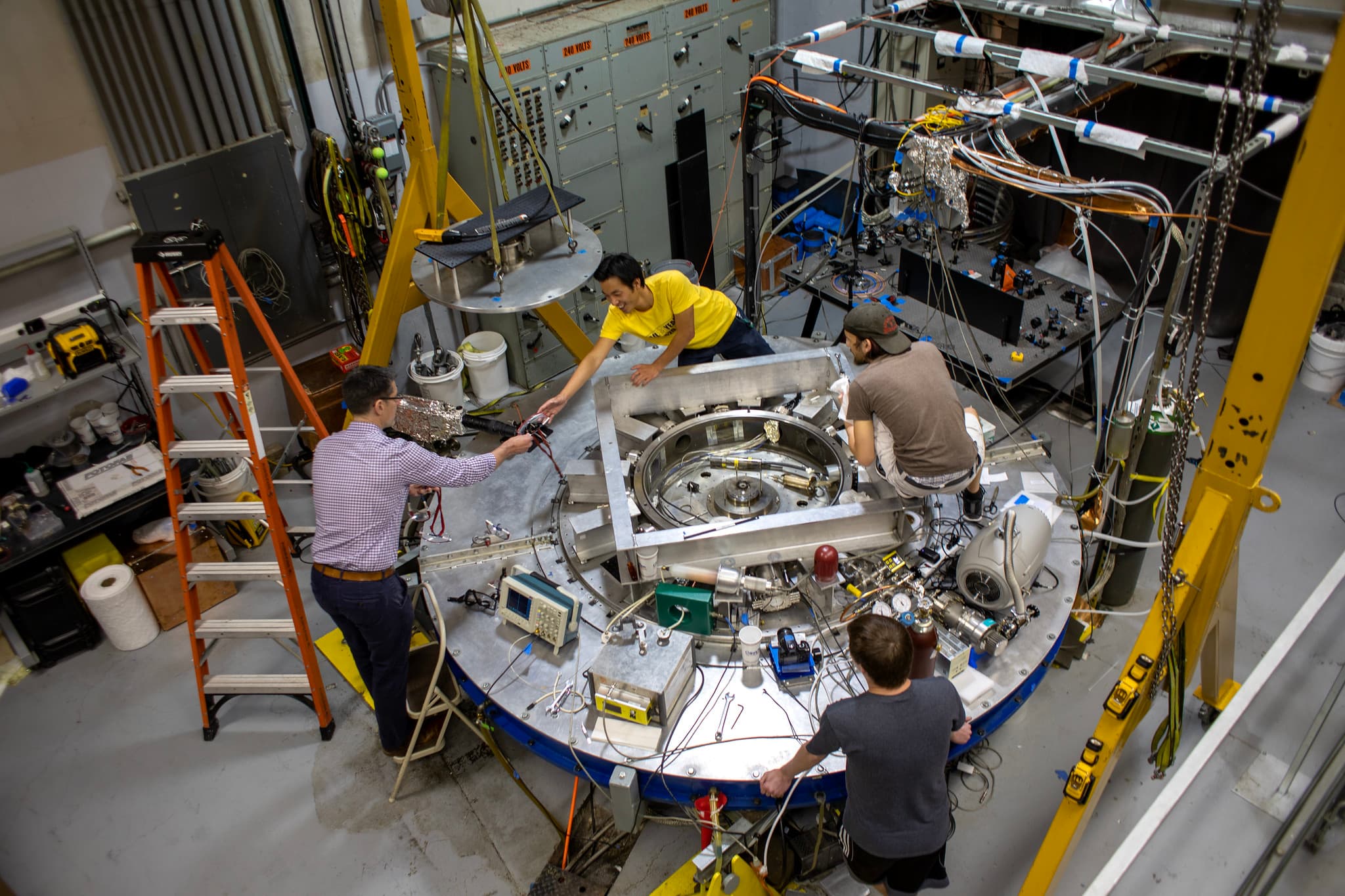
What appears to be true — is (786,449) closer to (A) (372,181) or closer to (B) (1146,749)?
(B) (1146,749)

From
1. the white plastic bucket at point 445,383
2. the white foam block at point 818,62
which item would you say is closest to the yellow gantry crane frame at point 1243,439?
the white foam block at point 818,62

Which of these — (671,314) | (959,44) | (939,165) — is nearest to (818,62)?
(959,44)

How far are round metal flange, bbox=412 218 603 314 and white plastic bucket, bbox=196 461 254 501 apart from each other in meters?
1.67

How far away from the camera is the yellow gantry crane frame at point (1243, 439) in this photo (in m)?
2.36

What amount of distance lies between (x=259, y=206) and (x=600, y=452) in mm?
2604

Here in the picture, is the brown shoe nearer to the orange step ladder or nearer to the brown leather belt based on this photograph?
the orange step ladder

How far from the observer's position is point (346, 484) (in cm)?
357

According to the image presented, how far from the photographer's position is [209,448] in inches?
154

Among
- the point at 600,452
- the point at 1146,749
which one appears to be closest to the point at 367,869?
the point at 600,452

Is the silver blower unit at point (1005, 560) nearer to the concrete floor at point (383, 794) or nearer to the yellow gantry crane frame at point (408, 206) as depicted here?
the concrete floor at point (383, 794)

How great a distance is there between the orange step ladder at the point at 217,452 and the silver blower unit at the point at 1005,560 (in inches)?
113

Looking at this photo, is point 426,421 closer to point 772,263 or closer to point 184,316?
point 184,316

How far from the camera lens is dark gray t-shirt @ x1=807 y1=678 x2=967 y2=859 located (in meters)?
2.64

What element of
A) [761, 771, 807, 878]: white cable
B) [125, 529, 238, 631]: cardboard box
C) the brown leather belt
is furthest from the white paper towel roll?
[761, 771, 807, 878]: white cable
